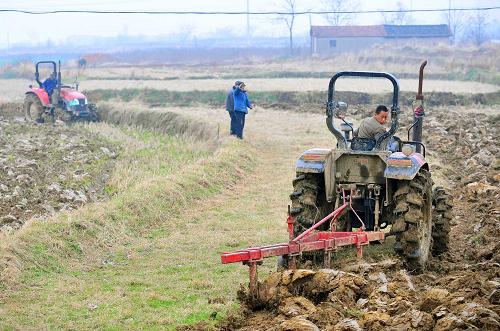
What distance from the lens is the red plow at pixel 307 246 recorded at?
344 inches

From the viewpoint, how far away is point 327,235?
9.88 metres

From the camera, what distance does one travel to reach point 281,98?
124ft

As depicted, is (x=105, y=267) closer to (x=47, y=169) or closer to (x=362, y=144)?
(x=362, y=144)

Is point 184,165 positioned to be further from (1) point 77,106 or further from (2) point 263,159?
(1) point 77,106

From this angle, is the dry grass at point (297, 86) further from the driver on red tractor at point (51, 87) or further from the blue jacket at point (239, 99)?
the blue jacket at point (239, 99)

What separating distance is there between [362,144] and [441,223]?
144 cm

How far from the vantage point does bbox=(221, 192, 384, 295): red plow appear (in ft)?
28.7

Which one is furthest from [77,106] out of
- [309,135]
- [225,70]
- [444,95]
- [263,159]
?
[225,70]

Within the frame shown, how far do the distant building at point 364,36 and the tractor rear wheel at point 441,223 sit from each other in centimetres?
7950

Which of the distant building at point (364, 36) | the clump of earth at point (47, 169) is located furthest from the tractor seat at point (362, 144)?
the distant building at point (364, 36)

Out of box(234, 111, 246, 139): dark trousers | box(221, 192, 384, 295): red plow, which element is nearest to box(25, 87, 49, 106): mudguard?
box(234, 111, 246, 139): dark trousers

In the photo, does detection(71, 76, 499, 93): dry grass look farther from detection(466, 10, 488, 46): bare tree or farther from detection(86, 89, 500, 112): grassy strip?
detection(466, 10, 488, 46): bare tree

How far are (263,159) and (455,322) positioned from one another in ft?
46.7

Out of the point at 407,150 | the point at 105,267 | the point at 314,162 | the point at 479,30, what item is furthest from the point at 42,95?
the point at 479,30
